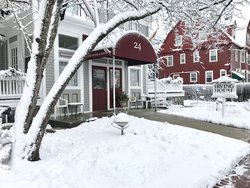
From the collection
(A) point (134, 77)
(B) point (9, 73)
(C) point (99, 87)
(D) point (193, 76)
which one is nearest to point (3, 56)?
(B) point (9, 73)

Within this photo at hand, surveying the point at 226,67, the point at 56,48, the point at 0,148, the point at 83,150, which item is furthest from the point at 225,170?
the point at 226,67

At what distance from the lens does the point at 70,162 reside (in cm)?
464

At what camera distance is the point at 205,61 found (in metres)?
29.3

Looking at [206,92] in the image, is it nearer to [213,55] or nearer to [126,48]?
[213,55]

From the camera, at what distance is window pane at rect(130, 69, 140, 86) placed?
13438 mm

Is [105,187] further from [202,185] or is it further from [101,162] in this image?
[202,185]

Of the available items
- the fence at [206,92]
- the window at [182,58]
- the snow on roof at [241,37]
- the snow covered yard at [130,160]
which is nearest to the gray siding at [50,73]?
the snow covered yard at [130,160]

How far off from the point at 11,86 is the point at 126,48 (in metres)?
4.52

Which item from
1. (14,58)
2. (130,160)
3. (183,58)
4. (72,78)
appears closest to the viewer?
(130,160)

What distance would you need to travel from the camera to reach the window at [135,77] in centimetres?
1344

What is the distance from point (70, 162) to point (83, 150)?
713mm

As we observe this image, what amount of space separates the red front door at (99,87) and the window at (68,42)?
1385 millimetres

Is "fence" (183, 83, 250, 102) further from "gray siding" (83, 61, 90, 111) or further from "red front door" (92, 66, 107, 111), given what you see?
"gray siding" (83, 61, 90, 111)

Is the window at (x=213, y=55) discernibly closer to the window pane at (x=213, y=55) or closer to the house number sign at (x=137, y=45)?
the window pane at (x=213, y=55)
